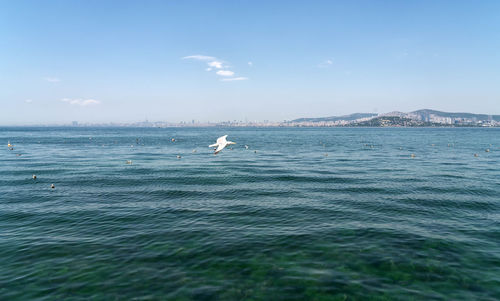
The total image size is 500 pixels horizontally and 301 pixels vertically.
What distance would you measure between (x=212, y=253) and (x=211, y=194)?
42.2ft

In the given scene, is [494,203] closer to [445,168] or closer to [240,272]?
[445,168]

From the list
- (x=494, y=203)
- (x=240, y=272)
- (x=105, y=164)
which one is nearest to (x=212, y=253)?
(x=240, y=272)

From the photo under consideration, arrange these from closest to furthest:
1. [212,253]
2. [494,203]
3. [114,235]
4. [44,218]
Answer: [212,253] → [114,235] → [44,218] → [494,203]

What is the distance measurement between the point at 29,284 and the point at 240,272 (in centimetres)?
979

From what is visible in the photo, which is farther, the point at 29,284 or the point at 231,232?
the point at 231,232

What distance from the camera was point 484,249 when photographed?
1538cm

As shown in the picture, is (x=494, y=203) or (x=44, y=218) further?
(x=494, y=203)

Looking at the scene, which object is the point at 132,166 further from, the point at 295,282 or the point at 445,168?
the point at 445,168

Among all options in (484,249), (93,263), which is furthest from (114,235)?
(484,249)

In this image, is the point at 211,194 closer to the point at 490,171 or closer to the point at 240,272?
the point at 240,272

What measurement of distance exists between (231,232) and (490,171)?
4138 cm

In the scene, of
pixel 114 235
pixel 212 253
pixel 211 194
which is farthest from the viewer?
pixel 211 194

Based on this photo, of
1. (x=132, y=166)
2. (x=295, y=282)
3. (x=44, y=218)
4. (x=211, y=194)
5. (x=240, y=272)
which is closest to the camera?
(x=295, y=282)

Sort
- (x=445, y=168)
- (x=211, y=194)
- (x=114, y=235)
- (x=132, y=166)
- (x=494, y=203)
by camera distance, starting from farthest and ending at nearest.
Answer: (x=132, y=166) → (x=445, y=168) → (x=211, y=194) → (x=494, y=203) → (x=114, y=235)
